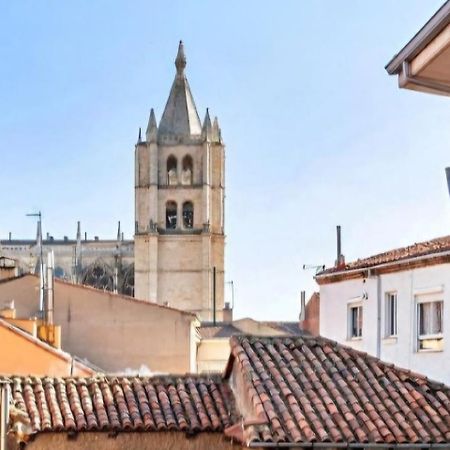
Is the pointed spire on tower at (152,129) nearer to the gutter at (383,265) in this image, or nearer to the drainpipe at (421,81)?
the gutter at (383,265)

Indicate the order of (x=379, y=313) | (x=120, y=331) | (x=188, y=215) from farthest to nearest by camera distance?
(x=188, y=215)
(x=120, y=331)
(x=379, y=313)

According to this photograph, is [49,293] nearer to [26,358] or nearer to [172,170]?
[26,358]

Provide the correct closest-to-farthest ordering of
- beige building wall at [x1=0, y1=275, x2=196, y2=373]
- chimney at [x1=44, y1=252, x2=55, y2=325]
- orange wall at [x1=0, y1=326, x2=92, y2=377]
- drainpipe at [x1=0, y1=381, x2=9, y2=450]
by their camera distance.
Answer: drainpipe at [x1=0, y1=381, x2=9, y2=450], orange wall at [x1=0, y1=326, x2=92, y2=377], chimney at [x1=44, y1=252, x2=55, y2=325], beige building wall at [x1=0, y1=275, x2=196, y2=373]

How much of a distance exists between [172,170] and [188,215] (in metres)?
4.80

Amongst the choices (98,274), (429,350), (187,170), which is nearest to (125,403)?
(429,350)

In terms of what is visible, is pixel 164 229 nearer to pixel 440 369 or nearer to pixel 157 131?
pixel 157 131

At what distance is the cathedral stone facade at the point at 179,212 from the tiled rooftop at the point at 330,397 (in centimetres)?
8288

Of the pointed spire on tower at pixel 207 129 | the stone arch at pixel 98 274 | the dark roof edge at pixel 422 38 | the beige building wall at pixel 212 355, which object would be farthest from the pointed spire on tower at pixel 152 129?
the dark roof edge at pixel 422 38

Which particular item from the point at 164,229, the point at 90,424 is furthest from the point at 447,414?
the point at 164,229

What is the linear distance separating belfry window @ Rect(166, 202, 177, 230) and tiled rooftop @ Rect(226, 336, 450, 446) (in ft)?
298

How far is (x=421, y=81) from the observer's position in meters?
9.40

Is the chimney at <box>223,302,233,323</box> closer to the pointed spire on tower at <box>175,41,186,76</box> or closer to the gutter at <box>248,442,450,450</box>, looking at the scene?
the pointed spire on tower at <box>175,41,186,76</box>

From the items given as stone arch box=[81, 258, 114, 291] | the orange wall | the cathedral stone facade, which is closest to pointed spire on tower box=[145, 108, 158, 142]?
the cathedral stone facade

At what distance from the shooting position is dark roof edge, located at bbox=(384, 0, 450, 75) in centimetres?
840
